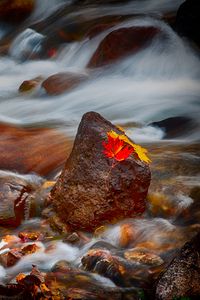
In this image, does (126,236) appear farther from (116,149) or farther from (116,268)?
(116,149)

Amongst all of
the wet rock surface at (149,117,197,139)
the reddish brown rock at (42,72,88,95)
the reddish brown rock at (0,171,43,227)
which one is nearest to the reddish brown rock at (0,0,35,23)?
the reddish brown rock at (42,72,88,95)

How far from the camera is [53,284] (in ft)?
12.2

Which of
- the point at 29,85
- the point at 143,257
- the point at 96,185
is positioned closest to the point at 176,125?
the point at 96,185

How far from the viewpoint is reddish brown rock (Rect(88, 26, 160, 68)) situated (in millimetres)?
10391

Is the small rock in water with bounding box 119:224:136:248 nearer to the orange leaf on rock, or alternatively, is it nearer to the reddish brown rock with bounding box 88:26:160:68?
the orange leaf on rock

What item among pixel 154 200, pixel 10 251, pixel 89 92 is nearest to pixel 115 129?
pixel 154 200

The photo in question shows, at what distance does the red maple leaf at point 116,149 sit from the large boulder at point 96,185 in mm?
40

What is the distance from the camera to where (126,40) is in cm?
1045

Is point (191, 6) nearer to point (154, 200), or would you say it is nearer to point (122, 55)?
point (122, 55)

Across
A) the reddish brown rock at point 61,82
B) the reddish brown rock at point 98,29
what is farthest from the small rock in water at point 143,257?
the reddish brown rock at point 98,29

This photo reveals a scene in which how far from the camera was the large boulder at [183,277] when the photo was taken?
3.32m

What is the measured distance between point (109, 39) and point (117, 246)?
6871mm

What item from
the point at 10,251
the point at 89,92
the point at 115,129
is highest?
the point at 115,129

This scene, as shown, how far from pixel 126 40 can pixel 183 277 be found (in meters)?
7.80
